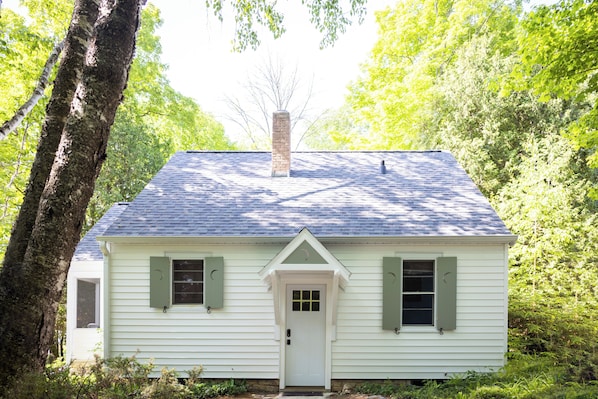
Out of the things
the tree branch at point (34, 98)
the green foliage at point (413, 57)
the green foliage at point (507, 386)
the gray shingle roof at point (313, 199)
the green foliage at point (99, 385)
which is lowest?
the green foliage at point (507, 386)

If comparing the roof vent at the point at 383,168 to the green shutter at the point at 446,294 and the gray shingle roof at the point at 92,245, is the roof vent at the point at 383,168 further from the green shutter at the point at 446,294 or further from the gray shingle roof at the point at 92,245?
the gray shingle roof at the point at 92,245

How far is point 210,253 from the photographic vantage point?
27.2ft

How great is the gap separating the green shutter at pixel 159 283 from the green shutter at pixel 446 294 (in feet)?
18.0

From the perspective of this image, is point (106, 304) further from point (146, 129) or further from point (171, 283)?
point (146, 129)

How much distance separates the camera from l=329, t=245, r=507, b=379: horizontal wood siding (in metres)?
8.21

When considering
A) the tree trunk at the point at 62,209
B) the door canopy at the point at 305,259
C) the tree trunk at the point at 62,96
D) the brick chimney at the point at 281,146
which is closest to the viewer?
the tree trunk at the point at 62,209

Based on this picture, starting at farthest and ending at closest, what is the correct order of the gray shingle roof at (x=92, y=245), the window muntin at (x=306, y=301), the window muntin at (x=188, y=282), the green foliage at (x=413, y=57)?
the green foliage at (x=413, y=57), the gray shingle roof at (x=92, y=245), the window muntin at (x=188, y=282), the window muntin at (x=306, y=301)

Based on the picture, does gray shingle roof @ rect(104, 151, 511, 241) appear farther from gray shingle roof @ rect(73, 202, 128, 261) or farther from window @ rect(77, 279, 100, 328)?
window @ rect(77, 279, 100, 328)

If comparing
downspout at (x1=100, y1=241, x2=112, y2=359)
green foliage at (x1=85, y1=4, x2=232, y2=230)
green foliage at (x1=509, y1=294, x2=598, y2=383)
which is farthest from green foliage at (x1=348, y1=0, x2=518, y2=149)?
downspout at (x1=100, y1=241, x2=112, y2=359)

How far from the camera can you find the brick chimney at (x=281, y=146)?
10.5 metres

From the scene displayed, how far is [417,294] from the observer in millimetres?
8328

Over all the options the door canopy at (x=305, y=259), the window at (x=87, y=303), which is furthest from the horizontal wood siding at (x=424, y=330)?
the window at (x=87, y=303)

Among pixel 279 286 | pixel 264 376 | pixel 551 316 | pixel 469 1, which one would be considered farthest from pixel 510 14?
pixel 264 376

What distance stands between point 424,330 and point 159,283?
5.46m
